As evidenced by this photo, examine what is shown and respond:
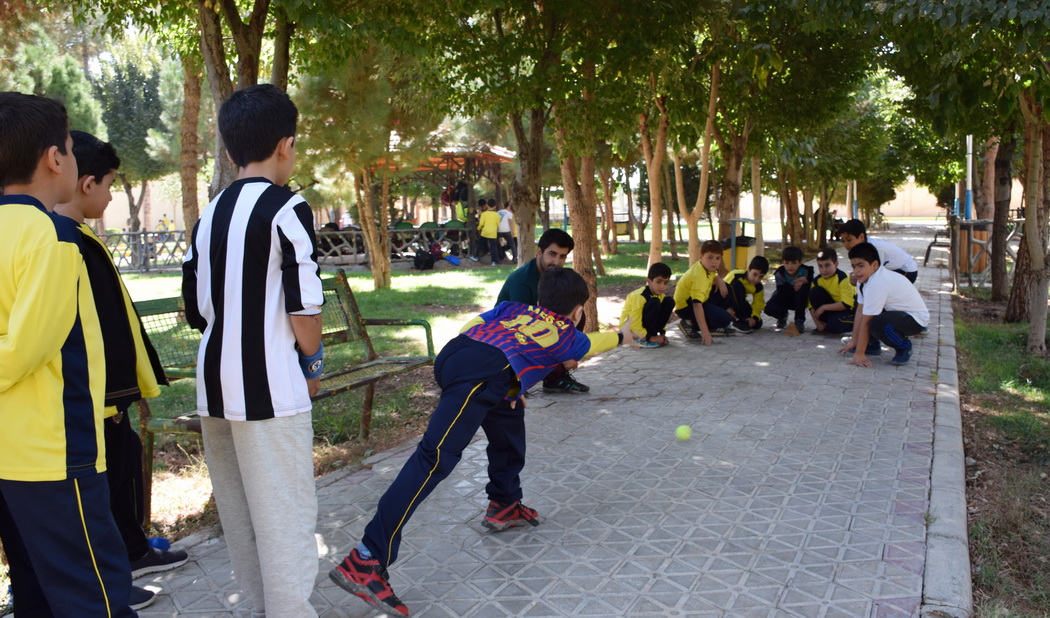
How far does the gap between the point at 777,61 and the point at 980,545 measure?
6093 millimetres

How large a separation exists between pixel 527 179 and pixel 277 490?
5.62 m

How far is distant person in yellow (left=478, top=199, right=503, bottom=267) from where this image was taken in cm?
2102

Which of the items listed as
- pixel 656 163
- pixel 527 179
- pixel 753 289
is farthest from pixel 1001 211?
pixel 527 179

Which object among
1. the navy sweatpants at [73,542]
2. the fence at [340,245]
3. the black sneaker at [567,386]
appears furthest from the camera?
the fence at [340,245]

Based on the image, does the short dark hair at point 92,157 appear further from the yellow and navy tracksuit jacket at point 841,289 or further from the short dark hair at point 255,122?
the yellow and navy tracksuit jacket at point 841,289

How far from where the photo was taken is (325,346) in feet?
17.2

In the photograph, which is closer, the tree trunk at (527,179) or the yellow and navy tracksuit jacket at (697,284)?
the tree trunk at (527,179)

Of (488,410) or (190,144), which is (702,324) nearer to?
(488,410)

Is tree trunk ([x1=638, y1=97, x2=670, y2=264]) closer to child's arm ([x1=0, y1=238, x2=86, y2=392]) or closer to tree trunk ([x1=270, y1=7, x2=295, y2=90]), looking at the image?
tree trunk ([x1=270, y1=7, x2=295, y2=90])

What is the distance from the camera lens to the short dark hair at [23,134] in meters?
2.29

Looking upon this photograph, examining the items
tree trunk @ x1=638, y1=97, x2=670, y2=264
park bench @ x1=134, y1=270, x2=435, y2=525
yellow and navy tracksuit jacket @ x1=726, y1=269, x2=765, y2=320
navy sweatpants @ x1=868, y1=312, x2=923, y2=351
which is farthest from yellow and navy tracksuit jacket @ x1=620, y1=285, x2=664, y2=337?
park bench @ x1=134, y1=270, x2=435, y2=525

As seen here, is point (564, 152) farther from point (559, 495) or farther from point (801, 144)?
point (801, 144)

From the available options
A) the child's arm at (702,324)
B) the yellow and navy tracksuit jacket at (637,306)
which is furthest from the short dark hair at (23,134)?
the child's arm at (702,324)

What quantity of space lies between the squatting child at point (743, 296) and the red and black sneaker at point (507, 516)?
6.06 metres
